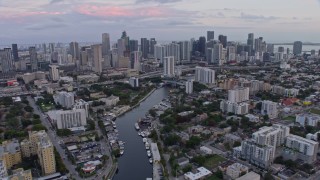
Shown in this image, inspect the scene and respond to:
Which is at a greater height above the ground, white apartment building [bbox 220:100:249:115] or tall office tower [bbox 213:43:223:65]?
tall office tower [bbox 213:43:223:65]

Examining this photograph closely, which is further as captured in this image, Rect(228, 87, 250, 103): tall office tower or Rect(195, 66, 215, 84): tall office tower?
Rect(195, 66, 215, 84): tall office tower

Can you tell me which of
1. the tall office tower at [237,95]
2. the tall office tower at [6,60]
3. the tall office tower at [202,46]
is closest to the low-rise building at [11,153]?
the tall office tower at [237,95]

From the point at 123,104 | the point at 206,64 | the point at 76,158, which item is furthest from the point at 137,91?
the point at 206,64

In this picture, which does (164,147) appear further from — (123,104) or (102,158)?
(123,104)

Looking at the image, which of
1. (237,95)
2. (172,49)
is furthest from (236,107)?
(172,49)

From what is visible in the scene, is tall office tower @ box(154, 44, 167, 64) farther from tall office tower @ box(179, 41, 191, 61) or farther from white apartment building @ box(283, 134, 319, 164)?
white apartment building @ box(283, 134, 319, 164)

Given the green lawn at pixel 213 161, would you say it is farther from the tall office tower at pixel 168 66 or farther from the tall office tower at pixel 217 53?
the tall office tower at pixel 217 53

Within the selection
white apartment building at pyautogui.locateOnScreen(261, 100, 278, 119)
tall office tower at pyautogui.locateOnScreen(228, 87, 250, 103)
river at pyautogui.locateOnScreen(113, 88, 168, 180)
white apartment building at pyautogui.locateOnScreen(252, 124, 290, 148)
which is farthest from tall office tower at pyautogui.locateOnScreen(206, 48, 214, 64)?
white apartment building at pyautogui.locateOnScreen(252, 124, 290, 148)
